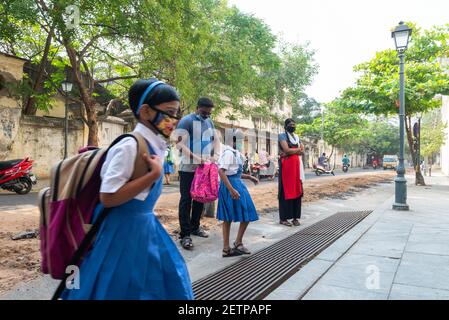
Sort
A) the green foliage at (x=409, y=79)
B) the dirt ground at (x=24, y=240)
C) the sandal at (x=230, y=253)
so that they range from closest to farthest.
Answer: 1. the dirt ground at (x=24, y=240)
2. the sandal at (x=230, y=253)
3. the green foliage at (x=409, y=79)

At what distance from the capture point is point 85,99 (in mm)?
13711

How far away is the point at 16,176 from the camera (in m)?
11.0

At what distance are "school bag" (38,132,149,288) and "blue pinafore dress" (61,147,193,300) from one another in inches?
2.1

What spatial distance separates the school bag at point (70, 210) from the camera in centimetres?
165

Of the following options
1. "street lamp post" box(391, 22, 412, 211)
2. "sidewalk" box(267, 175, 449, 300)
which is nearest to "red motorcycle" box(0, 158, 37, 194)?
"sidewalk" box(267, 175, 449, 300)

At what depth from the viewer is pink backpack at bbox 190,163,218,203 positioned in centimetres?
465

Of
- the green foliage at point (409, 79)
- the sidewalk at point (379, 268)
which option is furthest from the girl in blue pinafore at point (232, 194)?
the green foliage at point (409, 79)

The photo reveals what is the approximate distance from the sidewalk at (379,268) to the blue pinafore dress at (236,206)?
0.84m

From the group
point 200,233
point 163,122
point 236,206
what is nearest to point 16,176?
point 200,233

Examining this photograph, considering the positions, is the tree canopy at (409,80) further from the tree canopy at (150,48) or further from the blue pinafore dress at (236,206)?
the blue pinafore dress at (236,206)

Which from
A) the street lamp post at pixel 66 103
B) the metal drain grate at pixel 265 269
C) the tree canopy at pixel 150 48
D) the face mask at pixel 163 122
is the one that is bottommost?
the metal drain grate at pixel 265 269
